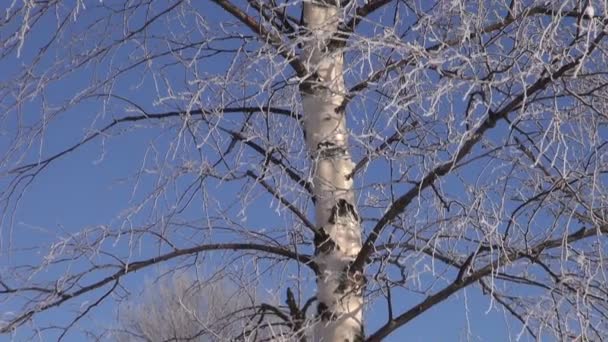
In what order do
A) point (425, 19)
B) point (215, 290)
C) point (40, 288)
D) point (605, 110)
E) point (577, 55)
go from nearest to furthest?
point (577, 55) → point (425, 19) → point (605, 110) → point (40, 288) → point (215, 290)

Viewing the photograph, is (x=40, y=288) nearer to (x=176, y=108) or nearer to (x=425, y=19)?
(x=176, y=108)

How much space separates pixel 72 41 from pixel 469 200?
199 centimetres

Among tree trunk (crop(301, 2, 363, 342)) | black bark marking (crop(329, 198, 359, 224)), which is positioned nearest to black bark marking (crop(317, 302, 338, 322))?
tree trunk (crop(301, 2, 363, 342))

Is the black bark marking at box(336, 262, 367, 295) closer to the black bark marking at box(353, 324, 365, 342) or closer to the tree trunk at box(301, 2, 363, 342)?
the tree trunk at box(301, 2, 363, 342)

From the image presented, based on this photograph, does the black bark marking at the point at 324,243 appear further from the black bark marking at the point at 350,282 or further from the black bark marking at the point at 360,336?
the black bark marking at the point at 360,336

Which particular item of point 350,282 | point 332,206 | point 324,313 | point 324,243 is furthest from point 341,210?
point 324,313

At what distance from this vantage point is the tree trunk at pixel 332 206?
3902 mm

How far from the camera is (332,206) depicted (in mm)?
4066

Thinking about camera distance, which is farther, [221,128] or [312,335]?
[221,128]

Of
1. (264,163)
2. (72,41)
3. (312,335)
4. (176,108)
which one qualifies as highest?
(72,41)

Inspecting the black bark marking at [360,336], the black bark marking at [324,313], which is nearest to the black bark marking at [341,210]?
the black bark marking at [324,313]

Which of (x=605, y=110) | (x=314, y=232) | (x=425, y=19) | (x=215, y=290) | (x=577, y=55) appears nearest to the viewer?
(x=577, y=55)

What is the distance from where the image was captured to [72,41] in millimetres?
4656

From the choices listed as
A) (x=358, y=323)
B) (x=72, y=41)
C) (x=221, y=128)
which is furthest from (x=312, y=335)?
(x=72, y=41)
